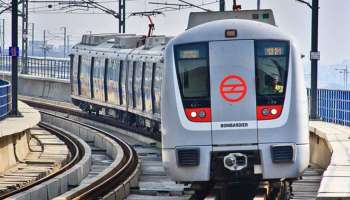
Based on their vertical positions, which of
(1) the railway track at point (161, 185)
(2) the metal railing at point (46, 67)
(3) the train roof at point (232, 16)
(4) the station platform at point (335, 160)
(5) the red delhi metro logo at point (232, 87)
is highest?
(3) the train roof at point (232, 16)

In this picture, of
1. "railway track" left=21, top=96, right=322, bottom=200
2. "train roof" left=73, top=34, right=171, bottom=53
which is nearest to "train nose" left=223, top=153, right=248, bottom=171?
"railway track" left=21, top=96, right=322, bottom=200

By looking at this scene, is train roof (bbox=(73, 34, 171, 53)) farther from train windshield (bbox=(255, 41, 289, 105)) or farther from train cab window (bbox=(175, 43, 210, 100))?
train windshield (bbox=(255, 41, 289, 105))

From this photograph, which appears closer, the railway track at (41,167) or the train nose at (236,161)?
the train nose at (236,161)

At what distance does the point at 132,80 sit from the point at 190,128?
19570 millimetres

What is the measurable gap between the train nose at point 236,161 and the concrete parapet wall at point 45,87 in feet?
147

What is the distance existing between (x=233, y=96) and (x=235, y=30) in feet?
3.74

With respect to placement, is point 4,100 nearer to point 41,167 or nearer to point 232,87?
point 41,167

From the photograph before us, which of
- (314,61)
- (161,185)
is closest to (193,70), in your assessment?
(161,185)

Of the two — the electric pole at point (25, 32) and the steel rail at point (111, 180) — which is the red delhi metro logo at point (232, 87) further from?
the electric pole at point (25, 32)

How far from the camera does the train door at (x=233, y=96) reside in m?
18.4

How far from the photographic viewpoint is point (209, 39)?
61.6 feet

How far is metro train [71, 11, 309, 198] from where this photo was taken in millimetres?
18359

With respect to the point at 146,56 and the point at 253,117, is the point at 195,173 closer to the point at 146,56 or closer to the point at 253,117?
the point at 253,117

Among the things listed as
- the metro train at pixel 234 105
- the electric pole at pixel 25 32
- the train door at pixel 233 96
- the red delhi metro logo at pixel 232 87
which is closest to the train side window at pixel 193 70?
the metro train at pixel 234 105
